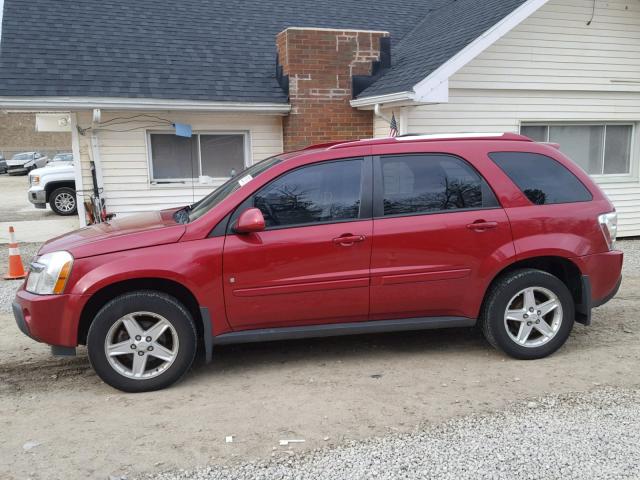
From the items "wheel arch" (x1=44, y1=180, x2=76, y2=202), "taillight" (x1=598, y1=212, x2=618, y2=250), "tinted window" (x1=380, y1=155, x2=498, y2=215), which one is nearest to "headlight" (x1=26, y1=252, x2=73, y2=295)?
"tinted window" (x1=380, y1=155, x2=498, y2=215)

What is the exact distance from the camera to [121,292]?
14.1 ft

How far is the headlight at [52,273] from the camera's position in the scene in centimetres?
413

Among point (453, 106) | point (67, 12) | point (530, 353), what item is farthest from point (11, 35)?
point (530, 353)

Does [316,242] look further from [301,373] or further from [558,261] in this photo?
[558,261]

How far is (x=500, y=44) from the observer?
365 inches

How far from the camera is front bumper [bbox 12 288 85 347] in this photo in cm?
413

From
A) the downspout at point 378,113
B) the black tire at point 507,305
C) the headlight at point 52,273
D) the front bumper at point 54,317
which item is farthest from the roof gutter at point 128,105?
the black tire at point 507,305

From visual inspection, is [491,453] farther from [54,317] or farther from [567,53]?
[567,53]

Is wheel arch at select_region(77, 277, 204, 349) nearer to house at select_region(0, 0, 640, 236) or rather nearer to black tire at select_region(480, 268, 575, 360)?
black tire at select_region(480, 268, 575, 360)

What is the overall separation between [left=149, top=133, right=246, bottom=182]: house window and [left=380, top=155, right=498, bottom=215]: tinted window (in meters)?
5.73

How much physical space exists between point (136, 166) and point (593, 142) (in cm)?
796

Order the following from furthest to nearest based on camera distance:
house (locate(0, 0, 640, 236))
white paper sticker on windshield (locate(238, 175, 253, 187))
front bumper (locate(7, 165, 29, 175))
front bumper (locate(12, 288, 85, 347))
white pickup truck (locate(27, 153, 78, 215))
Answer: front bumper (locate(7, 165, 29, 175)), white pickup truck (locate(27, 153, 78, 215)), house (locate(0, 0, 640, 236)), white paper sticker on windshield (locate(238, 175, 253, 187)), front bumper (locate(12, 288, 85, 347))

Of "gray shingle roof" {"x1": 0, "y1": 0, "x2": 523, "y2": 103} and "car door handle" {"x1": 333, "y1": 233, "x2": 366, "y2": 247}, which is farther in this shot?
"gray shingle roof" {"x1": 0, "y1": 0, "x2": 523, "y2": 103}

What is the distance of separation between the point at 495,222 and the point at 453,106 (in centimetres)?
518
